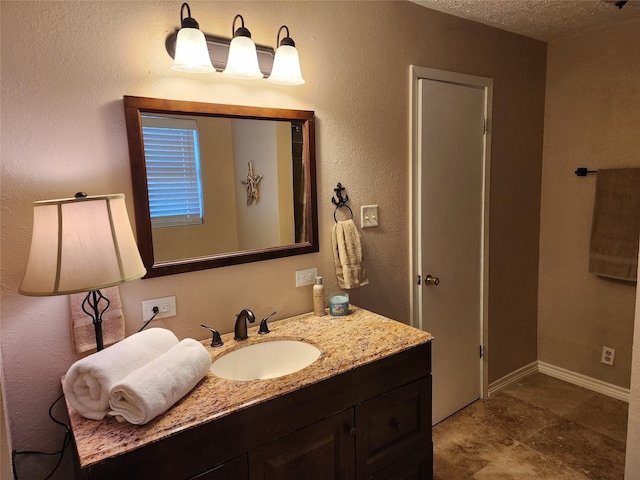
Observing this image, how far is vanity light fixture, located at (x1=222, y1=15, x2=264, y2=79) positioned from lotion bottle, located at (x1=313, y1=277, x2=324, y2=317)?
35.7 inches

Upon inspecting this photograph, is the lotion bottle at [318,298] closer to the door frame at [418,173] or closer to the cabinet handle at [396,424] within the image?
the cabinet handle at [396,424]

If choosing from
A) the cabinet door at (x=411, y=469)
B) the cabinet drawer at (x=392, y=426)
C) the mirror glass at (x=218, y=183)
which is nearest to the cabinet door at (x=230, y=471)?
the cabinet drawer at (x=392, y=426)

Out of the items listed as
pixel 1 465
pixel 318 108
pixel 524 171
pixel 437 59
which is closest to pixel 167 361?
pixel 1 465

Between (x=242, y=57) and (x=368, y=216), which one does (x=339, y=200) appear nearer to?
(x=368, y=216)

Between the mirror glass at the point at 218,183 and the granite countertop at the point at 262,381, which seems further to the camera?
the mirror glass at the point at 218,183

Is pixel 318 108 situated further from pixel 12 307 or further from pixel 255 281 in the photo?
pixel 12 307

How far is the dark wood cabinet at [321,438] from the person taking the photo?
113cm

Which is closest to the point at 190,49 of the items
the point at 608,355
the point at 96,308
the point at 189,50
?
the point at 189,50

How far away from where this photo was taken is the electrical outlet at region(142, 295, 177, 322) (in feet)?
5.13

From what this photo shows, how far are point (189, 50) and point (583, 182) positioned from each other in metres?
2.60

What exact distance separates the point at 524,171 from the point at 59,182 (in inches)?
108

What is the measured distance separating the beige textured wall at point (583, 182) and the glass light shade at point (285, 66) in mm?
2116

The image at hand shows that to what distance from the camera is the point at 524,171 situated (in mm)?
2904

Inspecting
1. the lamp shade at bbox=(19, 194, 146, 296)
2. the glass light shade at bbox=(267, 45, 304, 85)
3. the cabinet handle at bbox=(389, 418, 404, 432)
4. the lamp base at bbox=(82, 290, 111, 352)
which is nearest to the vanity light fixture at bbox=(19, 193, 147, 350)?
the lamp shade at bbox=(19, 194, 146, 296)
